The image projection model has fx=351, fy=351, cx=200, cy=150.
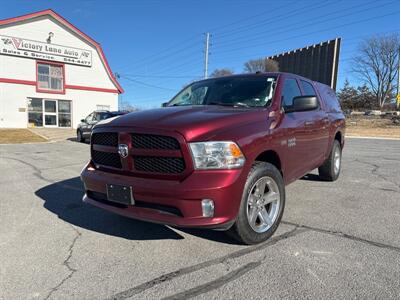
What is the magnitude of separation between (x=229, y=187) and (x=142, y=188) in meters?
0.82

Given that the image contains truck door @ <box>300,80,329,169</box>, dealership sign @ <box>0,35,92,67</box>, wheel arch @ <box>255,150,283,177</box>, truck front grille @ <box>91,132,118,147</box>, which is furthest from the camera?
dealership sign @ <box>0,35,92,67</box>

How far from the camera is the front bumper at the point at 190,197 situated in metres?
3.14

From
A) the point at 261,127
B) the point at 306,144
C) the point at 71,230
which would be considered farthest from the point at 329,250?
the point at 71,230

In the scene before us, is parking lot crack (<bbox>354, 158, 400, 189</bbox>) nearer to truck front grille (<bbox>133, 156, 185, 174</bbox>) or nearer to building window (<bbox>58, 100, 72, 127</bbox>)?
truck front grille (<bbox>133, 156, 185, 174</bbox>)

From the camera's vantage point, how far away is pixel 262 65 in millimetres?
66750

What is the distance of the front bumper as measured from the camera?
3139 mm

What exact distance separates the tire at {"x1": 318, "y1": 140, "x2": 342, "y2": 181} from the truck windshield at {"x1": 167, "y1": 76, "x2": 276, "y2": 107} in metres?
2.63

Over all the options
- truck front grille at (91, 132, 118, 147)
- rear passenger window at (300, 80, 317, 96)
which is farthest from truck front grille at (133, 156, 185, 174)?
rear passenger window at (300, 80, 317, 96)

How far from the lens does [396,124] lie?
35.4 m

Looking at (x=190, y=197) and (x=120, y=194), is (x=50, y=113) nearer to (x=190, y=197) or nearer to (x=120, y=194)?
(x=120, y=194)

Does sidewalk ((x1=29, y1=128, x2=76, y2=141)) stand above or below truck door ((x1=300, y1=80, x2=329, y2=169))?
below

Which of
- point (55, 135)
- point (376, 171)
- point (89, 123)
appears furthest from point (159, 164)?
point (55, 135)

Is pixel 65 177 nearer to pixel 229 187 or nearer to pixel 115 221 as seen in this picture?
pixel 115 221

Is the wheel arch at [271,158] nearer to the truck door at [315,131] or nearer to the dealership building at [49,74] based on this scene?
the truck door at [315,131]
